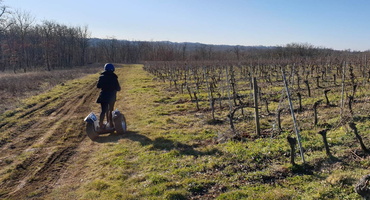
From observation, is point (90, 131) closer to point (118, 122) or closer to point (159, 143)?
point (118, 122)

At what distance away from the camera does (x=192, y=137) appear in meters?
7.21

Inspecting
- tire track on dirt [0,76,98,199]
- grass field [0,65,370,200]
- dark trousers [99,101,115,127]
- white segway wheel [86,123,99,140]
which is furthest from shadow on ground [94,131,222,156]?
tire track on dirt [0,76,98,199]

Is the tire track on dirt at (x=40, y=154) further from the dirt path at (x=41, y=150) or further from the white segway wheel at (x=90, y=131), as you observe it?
the white segway wheel at (x=90, y=131)

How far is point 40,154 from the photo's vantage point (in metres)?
6.25

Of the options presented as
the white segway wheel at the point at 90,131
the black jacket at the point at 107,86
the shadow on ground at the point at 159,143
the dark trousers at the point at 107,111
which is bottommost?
the shadow on ground at the point at 159,143

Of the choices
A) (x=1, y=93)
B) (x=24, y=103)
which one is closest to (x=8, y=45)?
(x=1, y=93)

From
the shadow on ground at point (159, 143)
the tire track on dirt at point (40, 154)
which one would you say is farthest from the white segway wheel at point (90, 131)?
the tire track on dirt at point (40, 154)

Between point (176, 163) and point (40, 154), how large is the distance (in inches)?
A: 122

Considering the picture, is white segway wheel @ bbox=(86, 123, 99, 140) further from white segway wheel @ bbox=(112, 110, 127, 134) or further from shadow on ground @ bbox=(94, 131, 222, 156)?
white segway wheel @ bbox=(112, 110, 127, 134)

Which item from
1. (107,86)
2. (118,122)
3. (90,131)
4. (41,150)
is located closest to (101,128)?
(90,131)

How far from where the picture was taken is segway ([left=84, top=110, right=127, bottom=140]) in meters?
7.31

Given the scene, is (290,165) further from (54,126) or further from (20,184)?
(54,126)

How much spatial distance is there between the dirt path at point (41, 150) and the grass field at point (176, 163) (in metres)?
0.02

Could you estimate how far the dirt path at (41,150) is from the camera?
4.86 m
